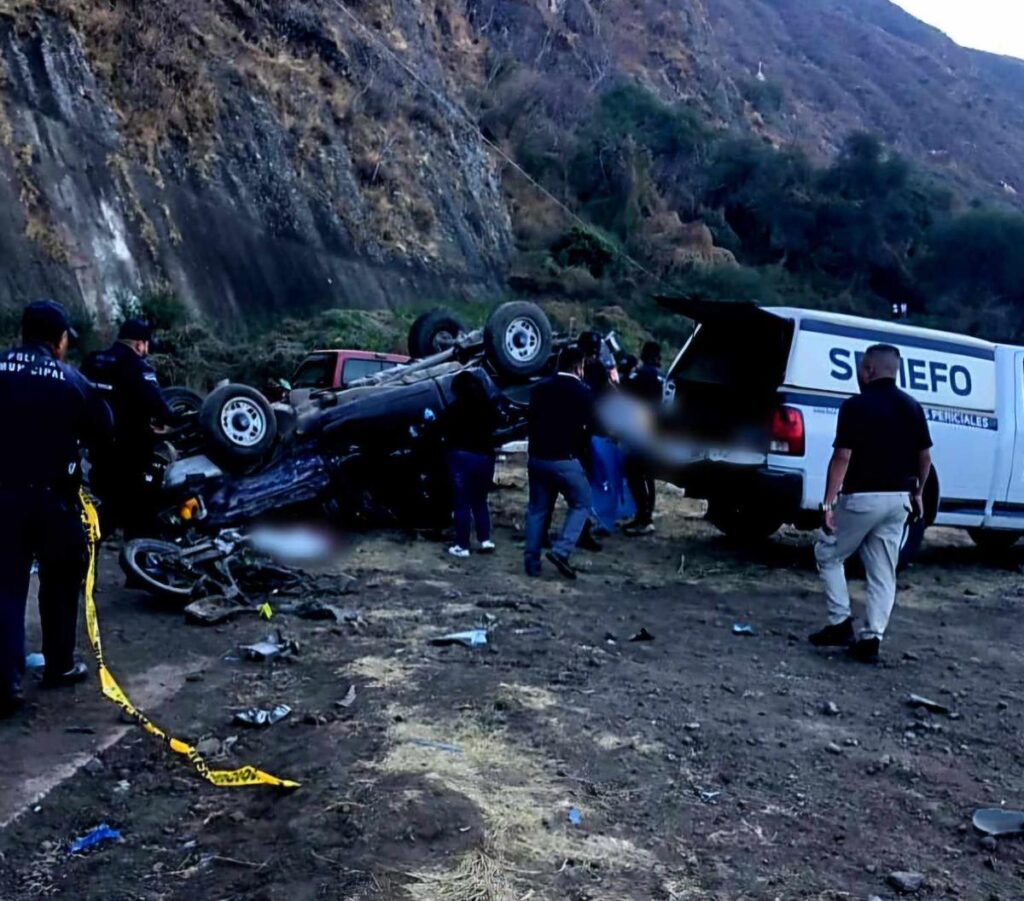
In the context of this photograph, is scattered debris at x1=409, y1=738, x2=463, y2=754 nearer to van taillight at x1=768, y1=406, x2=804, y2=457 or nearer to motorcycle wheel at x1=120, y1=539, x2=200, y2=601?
motorcycle wheel at x1=120, y1=539, x2=200, y2=601

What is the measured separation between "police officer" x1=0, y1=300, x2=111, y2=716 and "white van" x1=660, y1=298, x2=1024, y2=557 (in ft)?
16.0

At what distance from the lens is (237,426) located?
9.27 metres

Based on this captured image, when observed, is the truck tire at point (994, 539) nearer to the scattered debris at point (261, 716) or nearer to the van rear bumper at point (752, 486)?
the van rear bumper at point (752, 486)

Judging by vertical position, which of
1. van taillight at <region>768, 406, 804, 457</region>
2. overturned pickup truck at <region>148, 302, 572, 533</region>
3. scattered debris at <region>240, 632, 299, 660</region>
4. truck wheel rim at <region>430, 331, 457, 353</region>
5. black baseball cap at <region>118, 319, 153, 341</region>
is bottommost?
scattered debris at <region>240, 632, 299, 660</region>

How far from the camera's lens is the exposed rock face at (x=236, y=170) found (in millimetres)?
18734

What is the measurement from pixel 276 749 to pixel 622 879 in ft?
5.63

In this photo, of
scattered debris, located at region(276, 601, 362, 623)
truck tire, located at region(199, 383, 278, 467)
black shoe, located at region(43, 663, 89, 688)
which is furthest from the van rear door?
black shoe, located at region(43, 663, 89, 688)

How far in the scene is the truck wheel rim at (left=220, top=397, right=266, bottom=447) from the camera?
30.1ft

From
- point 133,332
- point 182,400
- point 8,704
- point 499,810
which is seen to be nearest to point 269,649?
point 8,704

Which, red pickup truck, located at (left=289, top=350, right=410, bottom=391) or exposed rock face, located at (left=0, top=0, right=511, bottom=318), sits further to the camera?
exposed rock face, located at (left=0, top=0, right=511, bottom=318)

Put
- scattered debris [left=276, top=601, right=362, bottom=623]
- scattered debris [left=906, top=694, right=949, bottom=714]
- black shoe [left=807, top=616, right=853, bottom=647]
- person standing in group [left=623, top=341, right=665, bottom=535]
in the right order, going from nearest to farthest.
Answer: scattered debris [left=906, top=694, right=949, bottom=714], black shoe [left=807, top=616, right=853, bottom=647], scattered debris [left=276, top=601, right=362, bottom=623], person standing in group [left=623, top=341, right=665, bottom=535]

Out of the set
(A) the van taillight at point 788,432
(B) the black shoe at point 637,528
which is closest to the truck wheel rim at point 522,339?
Answer: (B) the black shoe at point 637,528

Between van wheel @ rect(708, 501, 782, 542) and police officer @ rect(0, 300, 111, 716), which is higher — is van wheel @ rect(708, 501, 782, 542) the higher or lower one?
the lower one

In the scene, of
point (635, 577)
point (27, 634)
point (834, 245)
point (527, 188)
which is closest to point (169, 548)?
point (27, 634)
